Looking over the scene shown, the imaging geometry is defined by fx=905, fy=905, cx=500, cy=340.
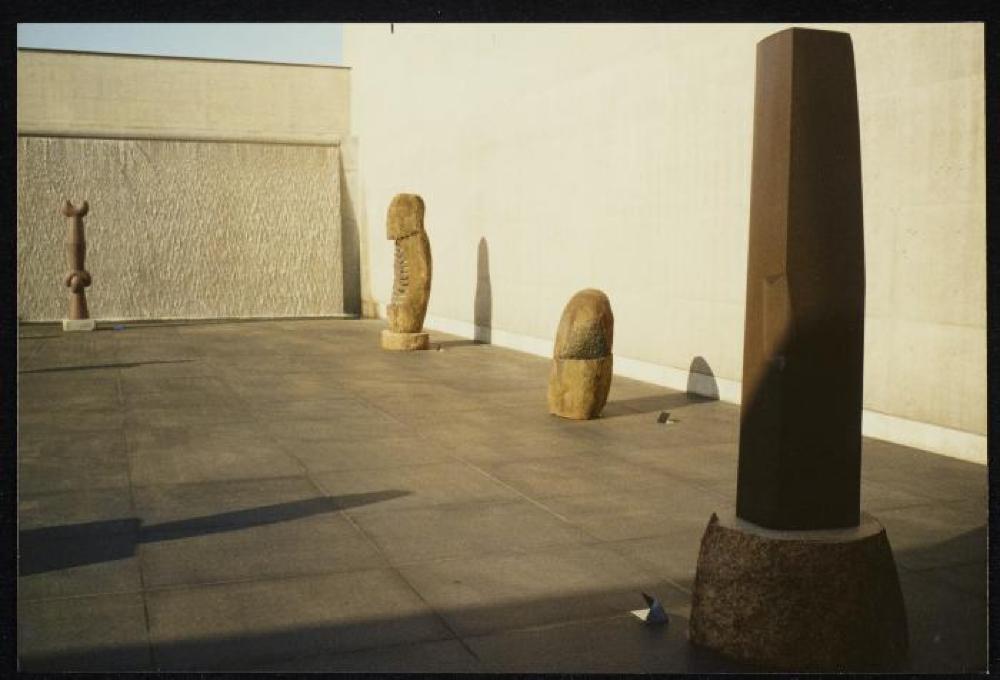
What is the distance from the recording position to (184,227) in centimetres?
1925

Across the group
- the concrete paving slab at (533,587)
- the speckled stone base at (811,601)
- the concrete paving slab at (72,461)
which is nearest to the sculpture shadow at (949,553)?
the speckled stone base at (811,601)

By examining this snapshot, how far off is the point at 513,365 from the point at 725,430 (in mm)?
4417

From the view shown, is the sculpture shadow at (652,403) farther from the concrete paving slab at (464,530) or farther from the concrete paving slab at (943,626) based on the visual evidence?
the concrete paving slab at (943,626)

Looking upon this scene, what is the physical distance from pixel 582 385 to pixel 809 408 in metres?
4.42

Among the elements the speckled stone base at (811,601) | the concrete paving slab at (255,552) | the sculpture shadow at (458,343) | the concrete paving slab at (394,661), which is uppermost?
the speckled stone base at (811,601)

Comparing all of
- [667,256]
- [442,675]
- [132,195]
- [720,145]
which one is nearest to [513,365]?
[667,256]

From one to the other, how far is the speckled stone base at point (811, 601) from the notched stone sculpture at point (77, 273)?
47.9ft

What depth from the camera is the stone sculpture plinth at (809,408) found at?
9.81 feet

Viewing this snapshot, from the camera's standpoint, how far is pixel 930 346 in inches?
249

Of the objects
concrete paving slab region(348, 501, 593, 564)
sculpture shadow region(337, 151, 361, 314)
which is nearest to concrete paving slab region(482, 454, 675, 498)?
concrete paving slab region(348, 501, 593, 564)

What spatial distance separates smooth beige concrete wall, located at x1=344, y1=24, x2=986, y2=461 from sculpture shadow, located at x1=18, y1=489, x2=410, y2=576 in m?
3.94

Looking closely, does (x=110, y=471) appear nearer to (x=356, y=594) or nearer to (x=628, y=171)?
(x=356, y=594)

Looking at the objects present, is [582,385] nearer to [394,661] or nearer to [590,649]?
[590,649]

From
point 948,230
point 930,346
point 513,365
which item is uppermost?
point 948,230
